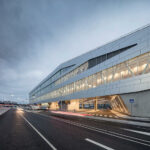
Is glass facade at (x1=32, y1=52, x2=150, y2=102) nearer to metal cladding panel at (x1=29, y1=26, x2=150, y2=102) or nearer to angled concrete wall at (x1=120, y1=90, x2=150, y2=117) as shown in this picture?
metal cladding panel at (x1=29, y1=26, x2=150, y2=102)

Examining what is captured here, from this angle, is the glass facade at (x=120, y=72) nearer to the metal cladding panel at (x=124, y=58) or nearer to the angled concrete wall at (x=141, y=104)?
the metal cladding panel at (x=124, y=58)

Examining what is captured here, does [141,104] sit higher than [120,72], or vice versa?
[120,72]

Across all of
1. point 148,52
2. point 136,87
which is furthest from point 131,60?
point 136,87

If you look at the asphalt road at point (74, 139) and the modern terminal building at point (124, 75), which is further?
the modern terminal building at point (124, 75)

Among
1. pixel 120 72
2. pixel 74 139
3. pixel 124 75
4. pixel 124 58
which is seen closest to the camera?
pixel 74 139

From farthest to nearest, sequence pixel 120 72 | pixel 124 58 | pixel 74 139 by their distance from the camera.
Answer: pixel 120 72 → pixel 124 58 → pixel 74 139

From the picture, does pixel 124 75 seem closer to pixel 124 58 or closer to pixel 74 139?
pixel 124 58

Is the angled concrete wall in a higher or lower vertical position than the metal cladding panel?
lower

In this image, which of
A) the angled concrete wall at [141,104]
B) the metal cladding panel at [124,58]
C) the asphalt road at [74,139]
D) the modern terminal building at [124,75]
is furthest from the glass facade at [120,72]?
the asphalt road at [74,139]

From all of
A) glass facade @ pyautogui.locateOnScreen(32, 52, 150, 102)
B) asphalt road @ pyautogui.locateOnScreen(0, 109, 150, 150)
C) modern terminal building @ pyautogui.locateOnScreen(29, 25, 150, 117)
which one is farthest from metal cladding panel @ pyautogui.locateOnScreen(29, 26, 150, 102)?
asphalt road @ pyautogui.locateOnScreen(0, 109, 150, 150)

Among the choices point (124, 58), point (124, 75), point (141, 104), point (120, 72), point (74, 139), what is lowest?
point (74, 139)

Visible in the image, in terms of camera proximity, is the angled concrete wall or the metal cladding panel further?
the metal cladding panel

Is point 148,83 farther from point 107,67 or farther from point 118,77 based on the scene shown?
point 107,67

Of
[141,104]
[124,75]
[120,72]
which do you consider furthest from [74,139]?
[120,72]
